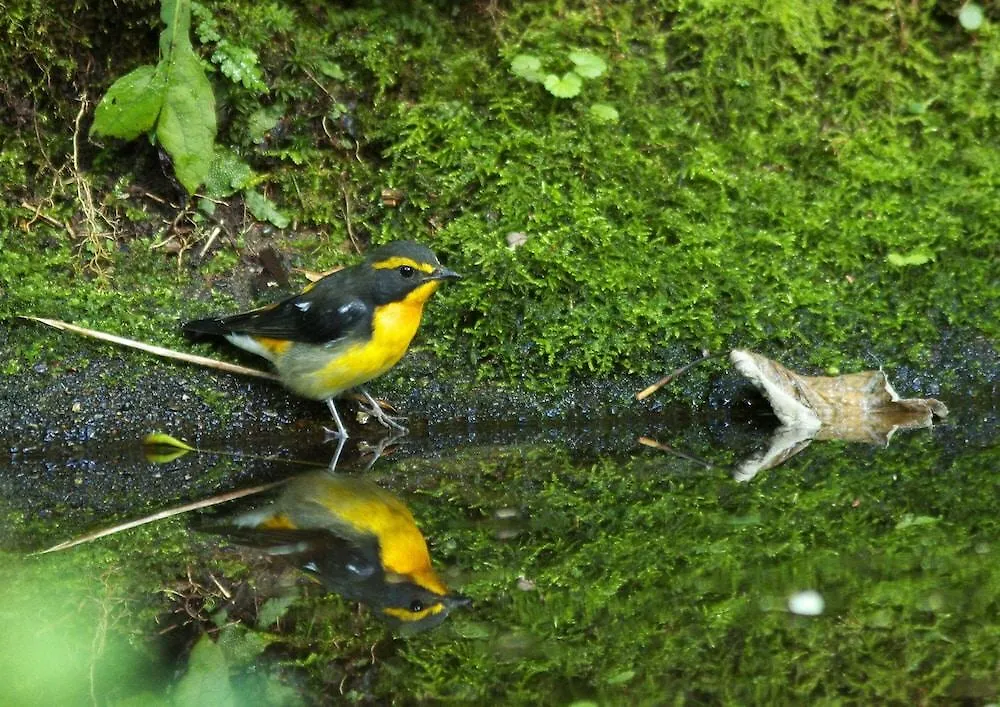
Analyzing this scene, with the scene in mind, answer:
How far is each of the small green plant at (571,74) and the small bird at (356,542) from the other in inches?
96.8

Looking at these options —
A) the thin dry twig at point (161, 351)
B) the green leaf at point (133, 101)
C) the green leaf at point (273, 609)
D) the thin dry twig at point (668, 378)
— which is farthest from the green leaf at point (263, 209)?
the green leaf at point (273, 609)

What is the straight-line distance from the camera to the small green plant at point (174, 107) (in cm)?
557

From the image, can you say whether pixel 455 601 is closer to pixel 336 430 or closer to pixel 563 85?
pixel 336 430

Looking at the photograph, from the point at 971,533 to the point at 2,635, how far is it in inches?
128

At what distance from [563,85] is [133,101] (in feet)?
7.18

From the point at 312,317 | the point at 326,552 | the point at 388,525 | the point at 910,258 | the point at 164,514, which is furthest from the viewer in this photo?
the point at 910,258

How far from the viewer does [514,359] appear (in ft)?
19.9

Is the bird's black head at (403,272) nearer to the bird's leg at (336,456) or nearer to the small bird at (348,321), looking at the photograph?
the small bird at (348,321)

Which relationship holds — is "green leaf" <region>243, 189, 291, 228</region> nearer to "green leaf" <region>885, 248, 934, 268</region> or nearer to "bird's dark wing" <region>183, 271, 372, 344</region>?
"bird's dark wing" <region>183, 271, 372, 344</region>

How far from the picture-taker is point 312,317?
5.62 m

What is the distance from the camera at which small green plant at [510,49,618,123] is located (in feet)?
20.4

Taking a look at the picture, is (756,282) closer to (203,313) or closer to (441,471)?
(441,471)

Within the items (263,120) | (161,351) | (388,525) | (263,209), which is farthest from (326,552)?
(263,120)

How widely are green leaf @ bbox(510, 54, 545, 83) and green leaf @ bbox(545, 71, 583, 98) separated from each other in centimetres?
7
